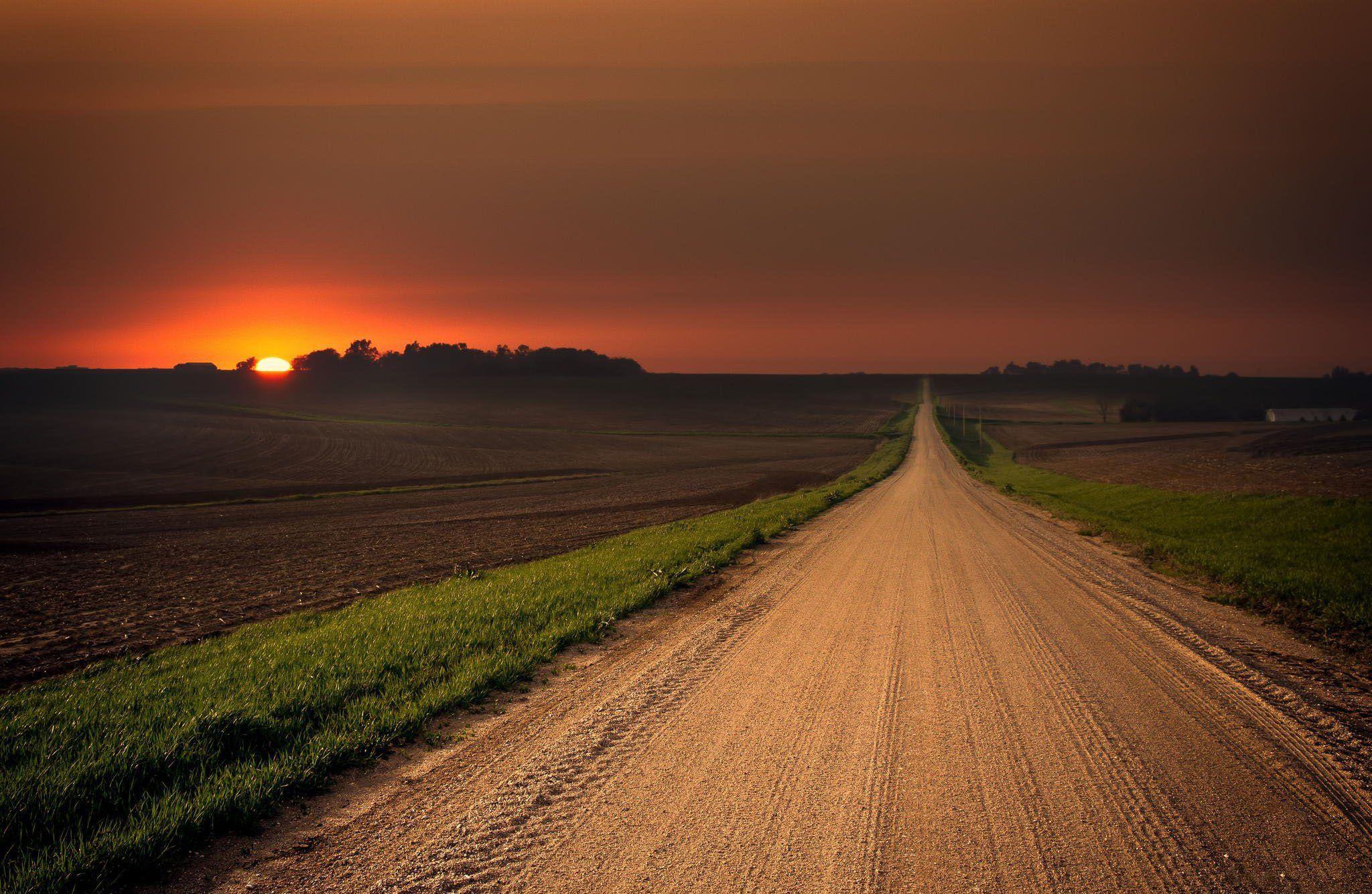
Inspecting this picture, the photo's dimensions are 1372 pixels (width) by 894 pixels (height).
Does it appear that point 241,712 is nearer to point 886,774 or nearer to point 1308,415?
point 886,774

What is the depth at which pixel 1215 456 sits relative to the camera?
4831 cm

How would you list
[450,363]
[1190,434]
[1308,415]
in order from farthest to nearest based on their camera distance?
[450,363]
[1308,415]
[1190,434]

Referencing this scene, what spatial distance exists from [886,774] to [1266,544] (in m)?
14.1

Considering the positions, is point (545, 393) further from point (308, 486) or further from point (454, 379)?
point (308, 486)

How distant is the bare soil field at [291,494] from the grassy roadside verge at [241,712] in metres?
3.37

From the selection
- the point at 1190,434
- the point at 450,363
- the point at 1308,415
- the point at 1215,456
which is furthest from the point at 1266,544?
the point at 450,363

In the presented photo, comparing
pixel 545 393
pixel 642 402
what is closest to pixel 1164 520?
pixel 642 402

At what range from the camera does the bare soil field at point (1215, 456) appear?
3029 centimetres

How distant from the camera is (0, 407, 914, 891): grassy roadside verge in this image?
13.9 ft

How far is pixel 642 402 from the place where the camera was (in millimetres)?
142875

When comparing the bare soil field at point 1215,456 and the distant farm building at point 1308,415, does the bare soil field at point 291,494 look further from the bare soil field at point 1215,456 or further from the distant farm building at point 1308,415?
the distant farm building at point 1308,415

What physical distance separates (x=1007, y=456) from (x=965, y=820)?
66702mm

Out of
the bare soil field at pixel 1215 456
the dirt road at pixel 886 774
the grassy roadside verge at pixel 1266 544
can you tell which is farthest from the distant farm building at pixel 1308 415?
the dirt road at pixel 886 774

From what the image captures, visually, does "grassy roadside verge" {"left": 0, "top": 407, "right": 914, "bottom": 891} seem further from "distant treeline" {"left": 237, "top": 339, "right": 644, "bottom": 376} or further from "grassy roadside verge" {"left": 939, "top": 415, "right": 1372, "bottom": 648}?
"distant treeline" {"left": 237, "top": 339, "right": 644, "bottom": 376}
